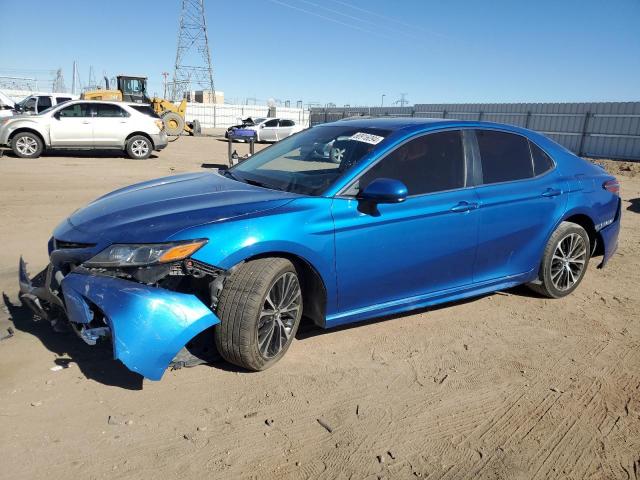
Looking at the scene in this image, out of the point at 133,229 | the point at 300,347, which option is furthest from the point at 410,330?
the point at 133,229

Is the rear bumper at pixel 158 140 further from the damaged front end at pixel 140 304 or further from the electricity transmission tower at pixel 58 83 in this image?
the electricity transmission tower at pixel 58 83

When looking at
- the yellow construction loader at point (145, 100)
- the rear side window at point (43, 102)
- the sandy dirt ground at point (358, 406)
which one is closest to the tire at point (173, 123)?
the yellow construction loader at point (145, 100)

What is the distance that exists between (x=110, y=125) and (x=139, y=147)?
1.01 m

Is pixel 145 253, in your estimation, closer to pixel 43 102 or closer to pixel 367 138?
pixel 367 138

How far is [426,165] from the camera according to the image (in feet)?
13.0

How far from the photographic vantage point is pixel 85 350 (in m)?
3.45

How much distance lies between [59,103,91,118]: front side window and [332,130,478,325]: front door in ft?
43.2

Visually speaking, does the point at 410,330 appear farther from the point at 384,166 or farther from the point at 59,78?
the point at 59,78

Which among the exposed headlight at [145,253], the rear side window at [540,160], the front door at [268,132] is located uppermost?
the rear side window at [540,160]

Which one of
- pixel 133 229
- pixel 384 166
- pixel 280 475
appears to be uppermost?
pixel 384 166

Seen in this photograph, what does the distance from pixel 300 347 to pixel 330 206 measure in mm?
1084

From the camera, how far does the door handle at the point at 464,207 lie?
3933 mm

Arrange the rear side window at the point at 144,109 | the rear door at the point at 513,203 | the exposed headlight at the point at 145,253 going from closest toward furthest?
the exposed headlight at the point at 145,253 → the rear door at the point at 513,203 → the rear side window at the point at 144,109

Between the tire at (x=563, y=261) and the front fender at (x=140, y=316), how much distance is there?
328cm
